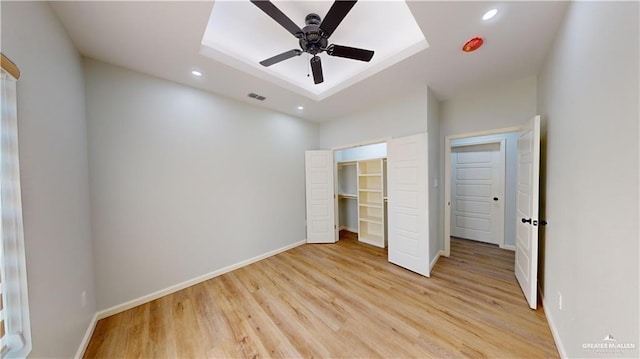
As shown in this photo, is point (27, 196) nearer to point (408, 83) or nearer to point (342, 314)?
point (342, 314)

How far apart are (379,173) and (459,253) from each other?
1.97 m

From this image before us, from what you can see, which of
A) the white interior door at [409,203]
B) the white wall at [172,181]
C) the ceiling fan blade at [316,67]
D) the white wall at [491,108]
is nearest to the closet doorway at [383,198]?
the white interior door at [409,203]

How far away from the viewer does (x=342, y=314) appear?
1.99m

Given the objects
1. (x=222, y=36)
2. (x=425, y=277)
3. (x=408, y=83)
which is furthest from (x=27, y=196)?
(x=425, y=277)

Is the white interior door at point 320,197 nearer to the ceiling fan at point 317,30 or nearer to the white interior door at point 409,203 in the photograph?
the white interior door at point 409,203

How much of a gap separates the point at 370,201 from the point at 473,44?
308 centimetres

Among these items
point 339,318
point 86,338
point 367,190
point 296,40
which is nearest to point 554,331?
point 339,318

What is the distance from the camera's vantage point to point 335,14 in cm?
142

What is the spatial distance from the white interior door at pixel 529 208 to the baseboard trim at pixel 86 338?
4.09 m

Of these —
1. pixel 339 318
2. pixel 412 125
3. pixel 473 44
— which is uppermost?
pixel 473 44

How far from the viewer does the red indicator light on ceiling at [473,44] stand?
1.79m

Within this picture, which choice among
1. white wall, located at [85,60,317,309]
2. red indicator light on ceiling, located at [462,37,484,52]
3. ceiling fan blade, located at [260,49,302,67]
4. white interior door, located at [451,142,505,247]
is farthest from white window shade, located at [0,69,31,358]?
white interior door, located at [451,142,505,247]

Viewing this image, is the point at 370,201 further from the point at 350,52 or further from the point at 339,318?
the point at 350,52

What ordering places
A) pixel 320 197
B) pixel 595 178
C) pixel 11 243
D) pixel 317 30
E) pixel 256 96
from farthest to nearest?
pixel 320 197
pixel 256 96
pixel 317 30
pixel 595 178
pixel 11 243
